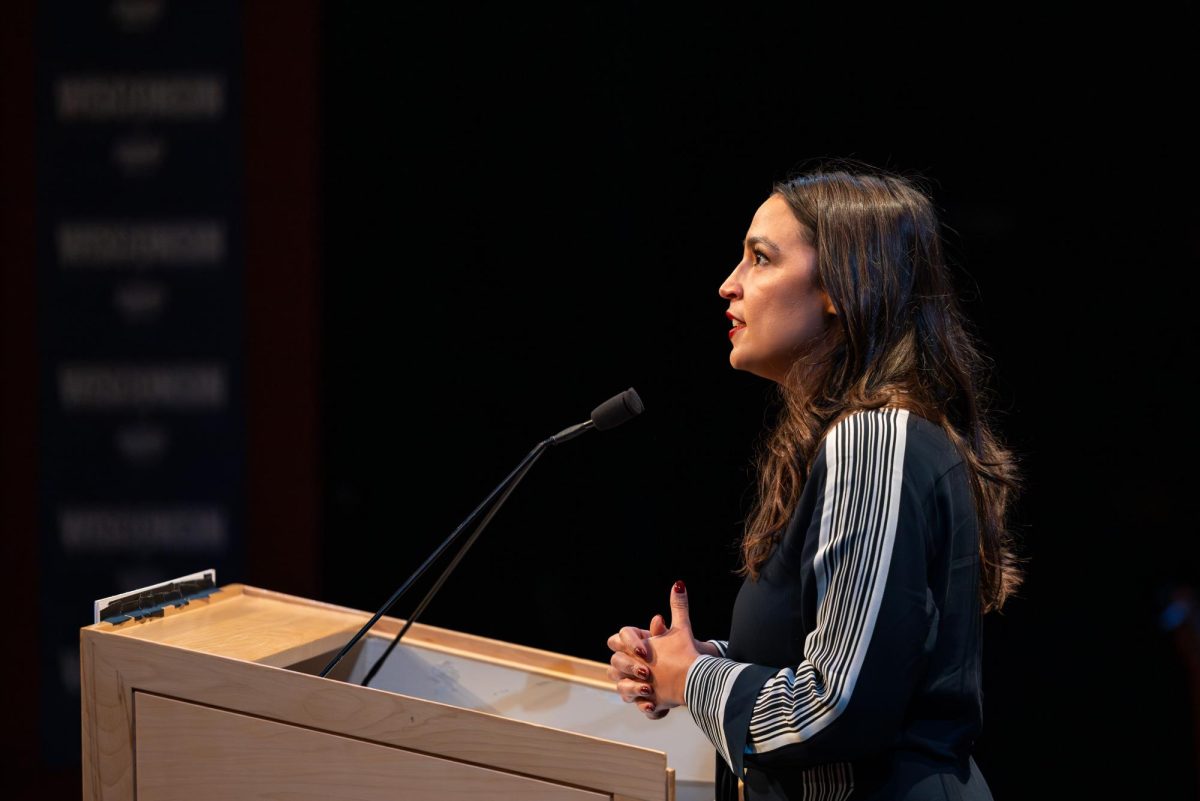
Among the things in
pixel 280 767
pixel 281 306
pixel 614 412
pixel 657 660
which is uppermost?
pixel 281 306

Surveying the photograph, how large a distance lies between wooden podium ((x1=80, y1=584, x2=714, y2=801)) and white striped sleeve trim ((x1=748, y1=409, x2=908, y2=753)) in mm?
135

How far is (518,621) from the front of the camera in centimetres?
314

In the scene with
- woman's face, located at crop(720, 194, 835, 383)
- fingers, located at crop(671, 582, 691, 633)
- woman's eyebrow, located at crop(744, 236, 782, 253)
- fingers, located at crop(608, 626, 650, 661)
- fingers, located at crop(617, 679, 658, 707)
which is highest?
woman's eyebrow, located at crop(744, 236, 782, 253)

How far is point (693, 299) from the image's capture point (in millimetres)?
2934

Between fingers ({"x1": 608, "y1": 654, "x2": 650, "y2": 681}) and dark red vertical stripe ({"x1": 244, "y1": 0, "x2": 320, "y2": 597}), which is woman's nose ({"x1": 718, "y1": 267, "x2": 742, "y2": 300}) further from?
dark red vertical stripe ({"x1": 244, "y1": 0, "x2": 320, "y2": 597})

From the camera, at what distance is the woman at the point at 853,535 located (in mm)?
1050

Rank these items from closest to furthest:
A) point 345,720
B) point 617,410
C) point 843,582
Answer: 1. point 843,582
2. point 345,720
3. point 617,410

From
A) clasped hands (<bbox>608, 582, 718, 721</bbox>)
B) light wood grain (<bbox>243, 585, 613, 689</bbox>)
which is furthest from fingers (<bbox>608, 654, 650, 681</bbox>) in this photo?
light wood grain (<bbox>243, 585, 613, 689</bbox>)

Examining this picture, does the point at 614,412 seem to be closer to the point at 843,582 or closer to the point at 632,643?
the point at 632,643

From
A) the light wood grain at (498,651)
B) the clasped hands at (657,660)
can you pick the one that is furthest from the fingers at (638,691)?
the light wood grain at (498,651)

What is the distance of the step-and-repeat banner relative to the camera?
3.18 m

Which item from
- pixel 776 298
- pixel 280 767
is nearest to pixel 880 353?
pixel 776 298

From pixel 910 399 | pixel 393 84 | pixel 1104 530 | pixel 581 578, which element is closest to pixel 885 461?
pixel 910 399

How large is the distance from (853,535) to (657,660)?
308mm
